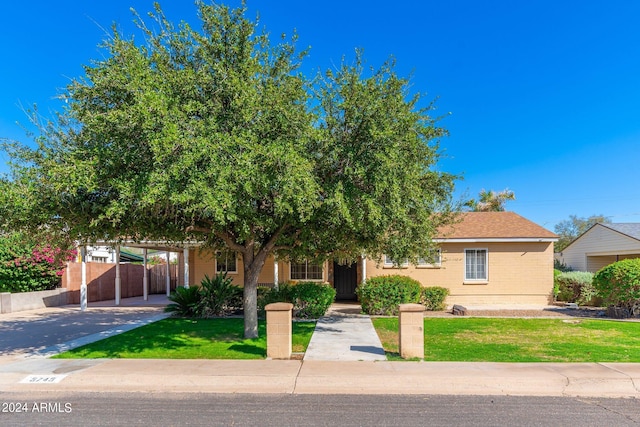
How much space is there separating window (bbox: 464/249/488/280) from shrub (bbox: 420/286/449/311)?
2.29 metres

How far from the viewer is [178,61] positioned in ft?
29.2

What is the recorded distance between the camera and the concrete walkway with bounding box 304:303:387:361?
29.4 feet

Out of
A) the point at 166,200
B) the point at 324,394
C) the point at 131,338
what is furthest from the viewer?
the point at 131,338

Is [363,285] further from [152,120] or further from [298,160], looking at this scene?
[152,120]

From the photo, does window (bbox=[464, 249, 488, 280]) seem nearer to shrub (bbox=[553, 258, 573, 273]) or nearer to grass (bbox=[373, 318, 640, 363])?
grass (bbox=[373, 318, 640, 363])

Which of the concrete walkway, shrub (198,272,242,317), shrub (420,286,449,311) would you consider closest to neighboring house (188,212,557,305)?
shrub (420,286,449,311)

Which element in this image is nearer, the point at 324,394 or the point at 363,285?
the point at 324,394

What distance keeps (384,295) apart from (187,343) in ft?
23.3

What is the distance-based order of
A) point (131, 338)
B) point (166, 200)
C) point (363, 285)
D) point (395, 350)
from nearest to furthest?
point (166, 200)
point (395, 350)
point (131, 338)
point (363, 285)

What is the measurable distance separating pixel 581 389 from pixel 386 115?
575 centimetres

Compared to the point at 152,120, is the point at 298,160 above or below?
below

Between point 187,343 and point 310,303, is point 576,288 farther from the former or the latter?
point 187,343

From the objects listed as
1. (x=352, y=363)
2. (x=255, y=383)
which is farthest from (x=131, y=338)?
(x=352, y=363)

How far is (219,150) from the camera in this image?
7324 mm
